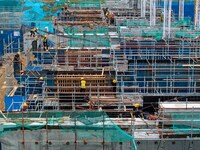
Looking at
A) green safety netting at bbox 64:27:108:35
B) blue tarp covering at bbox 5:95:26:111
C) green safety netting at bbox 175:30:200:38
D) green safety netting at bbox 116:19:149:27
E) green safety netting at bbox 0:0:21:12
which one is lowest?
blue tarp covering at bbox 5:95:26:111

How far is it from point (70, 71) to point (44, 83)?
1.23 m

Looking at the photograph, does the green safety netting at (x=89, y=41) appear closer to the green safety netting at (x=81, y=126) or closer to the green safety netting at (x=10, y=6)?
the green safety netting at (x=81, y=126)

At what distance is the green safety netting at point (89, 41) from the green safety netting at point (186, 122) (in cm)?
964

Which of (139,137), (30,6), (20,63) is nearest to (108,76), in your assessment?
(20,63)

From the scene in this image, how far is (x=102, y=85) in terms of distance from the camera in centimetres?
1577

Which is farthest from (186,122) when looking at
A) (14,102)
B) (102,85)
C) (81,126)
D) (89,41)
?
(89,41)

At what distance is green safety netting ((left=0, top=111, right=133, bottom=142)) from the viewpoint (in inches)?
414

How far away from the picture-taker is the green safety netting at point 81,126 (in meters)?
10.5

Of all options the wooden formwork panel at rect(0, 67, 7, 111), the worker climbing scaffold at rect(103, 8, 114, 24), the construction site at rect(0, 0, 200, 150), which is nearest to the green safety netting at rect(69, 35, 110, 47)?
the construction site at rect(0, 0, 200, 150)

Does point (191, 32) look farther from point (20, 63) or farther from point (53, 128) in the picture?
point (53, 128)

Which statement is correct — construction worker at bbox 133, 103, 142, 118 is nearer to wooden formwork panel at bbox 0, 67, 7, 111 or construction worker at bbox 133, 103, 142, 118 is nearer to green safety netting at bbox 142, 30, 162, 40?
wooden formwork panel at bbox 0, 67, 7, 111

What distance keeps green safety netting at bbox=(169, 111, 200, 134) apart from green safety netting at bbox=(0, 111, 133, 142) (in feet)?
4.18

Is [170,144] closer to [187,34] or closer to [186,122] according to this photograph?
[186,122]

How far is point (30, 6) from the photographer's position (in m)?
35.8
